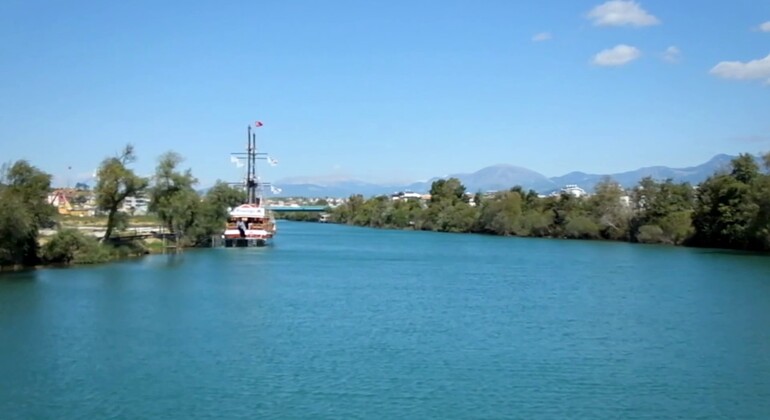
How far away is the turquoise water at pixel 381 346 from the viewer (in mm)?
20000

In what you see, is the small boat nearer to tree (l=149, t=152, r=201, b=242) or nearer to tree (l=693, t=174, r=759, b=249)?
tree (l=149, t=152, r=201, b=242)

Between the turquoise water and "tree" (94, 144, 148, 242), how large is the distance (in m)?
11.1

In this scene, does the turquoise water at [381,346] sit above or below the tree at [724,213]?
below

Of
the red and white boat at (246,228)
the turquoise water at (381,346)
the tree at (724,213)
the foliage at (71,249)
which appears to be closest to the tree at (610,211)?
the tree at (724,213)

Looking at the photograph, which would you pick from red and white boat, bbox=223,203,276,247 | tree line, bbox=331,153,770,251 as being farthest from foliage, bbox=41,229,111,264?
tree line, bbox=331,153,770,251

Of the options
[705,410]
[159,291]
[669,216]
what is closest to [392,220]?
[669,216]

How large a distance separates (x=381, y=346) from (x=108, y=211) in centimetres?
4122

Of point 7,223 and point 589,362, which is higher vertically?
point 7,223

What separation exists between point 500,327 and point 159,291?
18.7 meters

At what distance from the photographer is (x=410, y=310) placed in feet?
115

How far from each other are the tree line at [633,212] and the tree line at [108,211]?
148 ft

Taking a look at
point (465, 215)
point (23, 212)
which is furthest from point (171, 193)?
point (465, 215)

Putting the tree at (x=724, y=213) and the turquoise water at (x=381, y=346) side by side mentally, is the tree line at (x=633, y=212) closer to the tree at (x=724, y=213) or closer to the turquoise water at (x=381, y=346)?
the tree at (x=724, y=213)

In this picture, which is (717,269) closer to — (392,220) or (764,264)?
(764,264)
